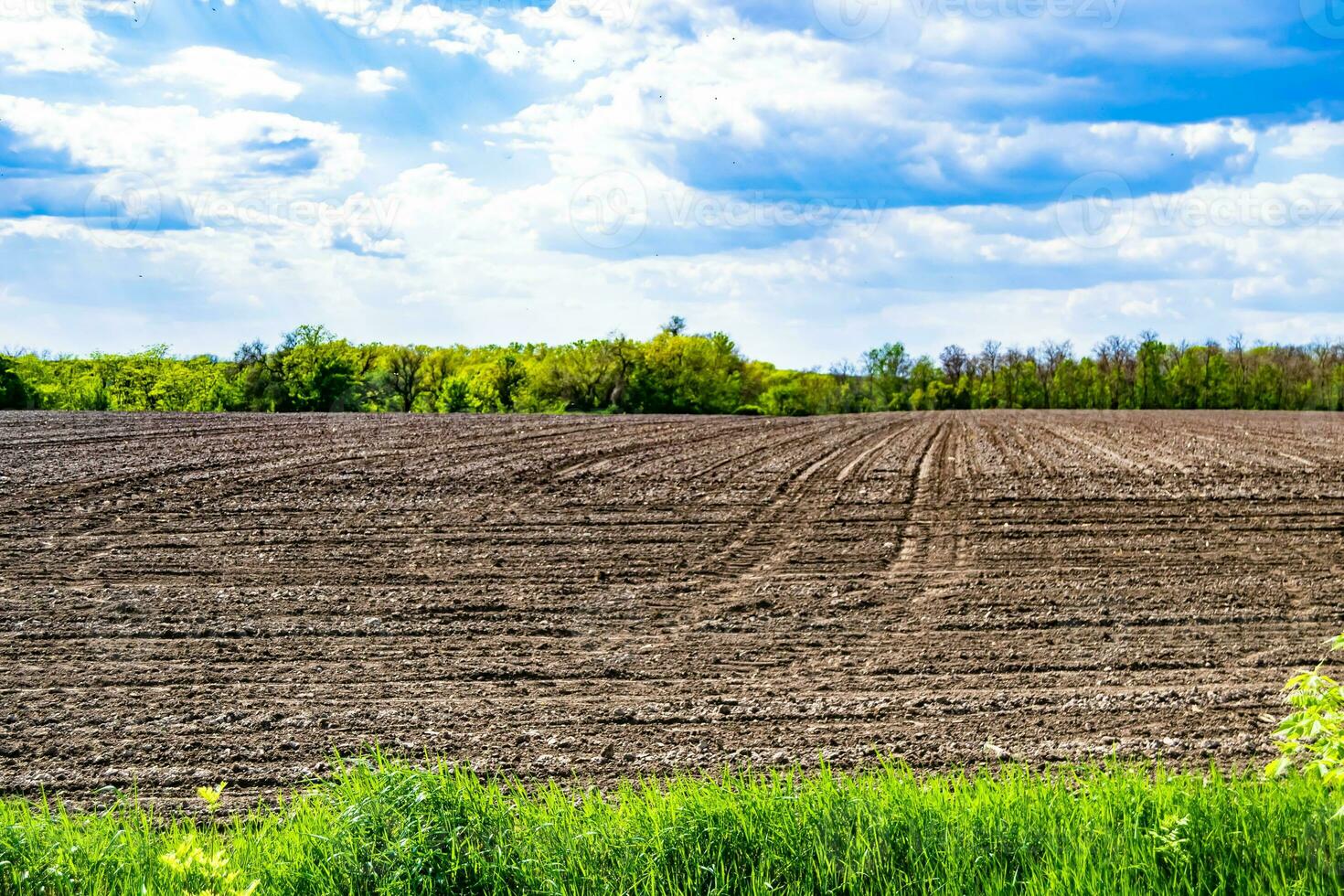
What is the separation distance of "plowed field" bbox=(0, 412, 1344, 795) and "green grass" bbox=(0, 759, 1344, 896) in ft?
5.90

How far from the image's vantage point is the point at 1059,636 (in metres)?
9.73

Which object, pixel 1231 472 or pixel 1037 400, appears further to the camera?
pixel 1037 400

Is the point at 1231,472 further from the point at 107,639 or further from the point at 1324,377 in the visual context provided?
the point at 1324,377

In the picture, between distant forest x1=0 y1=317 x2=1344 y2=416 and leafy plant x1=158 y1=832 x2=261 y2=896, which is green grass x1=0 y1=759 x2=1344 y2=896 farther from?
distant forest x1=0 y1=317 x2=1344 y2=416

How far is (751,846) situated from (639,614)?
19.4 ft

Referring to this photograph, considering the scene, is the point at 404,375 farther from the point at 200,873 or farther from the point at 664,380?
the point at 200,873

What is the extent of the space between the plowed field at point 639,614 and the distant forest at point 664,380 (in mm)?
55959

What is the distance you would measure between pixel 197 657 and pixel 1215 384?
93.5 metres

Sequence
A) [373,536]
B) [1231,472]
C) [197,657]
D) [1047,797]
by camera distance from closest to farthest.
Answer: [1047,797] → [197,657] → [373,536] → [1231,472]

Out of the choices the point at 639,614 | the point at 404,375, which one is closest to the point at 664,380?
the point at 404,375

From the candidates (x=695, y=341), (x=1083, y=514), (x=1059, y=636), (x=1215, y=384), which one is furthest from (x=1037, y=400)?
(x=1059, y=636)

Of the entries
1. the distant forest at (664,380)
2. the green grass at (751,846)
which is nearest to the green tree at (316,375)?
the distant forest at (664,380)

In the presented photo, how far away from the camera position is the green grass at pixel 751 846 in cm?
442

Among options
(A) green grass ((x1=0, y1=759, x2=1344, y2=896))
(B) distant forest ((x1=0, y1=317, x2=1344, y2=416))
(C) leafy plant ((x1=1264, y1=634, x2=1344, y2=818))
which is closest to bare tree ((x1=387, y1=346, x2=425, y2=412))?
(B) distant forest ((x1=0, y1=317, x2=1344, y2=416))
